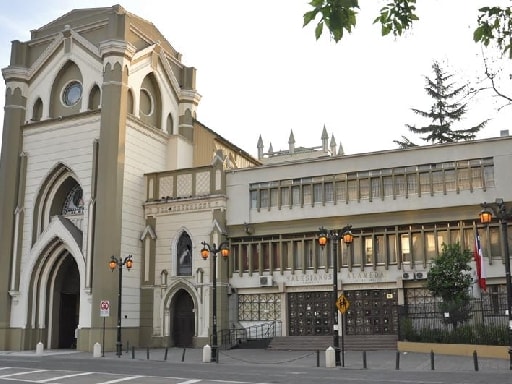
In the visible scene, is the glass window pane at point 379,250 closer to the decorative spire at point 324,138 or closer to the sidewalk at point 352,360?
the sidewalk at point 352,360

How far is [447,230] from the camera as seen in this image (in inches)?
1383

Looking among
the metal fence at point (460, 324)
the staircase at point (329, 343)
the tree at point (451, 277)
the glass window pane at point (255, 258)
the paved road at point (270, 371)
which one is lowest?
the paved road at point (270, 371)

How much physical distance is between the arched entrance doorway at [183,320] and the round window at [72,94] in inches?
587

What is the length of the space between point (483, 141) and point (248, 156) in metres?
22.4

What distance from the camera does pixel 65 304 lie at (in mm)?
43438

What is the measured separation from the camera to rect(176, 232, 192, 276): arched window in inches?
1598

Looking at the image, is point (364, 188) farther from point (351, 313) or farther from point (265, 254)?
point (265, 254)

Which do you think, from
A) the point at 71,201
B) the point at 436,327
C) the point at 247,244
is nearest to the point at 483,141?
the point at 436,327

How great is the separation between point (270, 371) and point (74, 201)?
24.9m

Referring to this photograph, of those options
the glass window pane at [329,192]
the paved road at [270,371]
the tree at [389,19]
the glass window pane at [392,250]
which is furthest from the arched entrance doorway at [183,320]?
the tree at [389,19]

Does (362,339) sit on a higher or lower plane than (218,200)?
lower

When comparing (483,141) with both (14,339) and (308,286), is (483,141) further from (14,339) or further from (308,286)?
(14,339)

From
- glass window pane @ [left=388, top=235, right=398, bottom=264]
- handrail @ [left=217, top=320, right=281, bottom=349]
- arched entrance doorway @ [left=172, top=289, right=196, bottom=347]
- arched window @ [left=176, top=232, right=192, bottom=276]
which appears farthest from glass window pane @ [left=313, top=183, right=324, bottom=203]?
arched entrance doorway @ [left=172, top=289, right=196, bottom=347]

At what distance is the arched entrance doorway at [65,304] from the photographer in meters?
42.2
